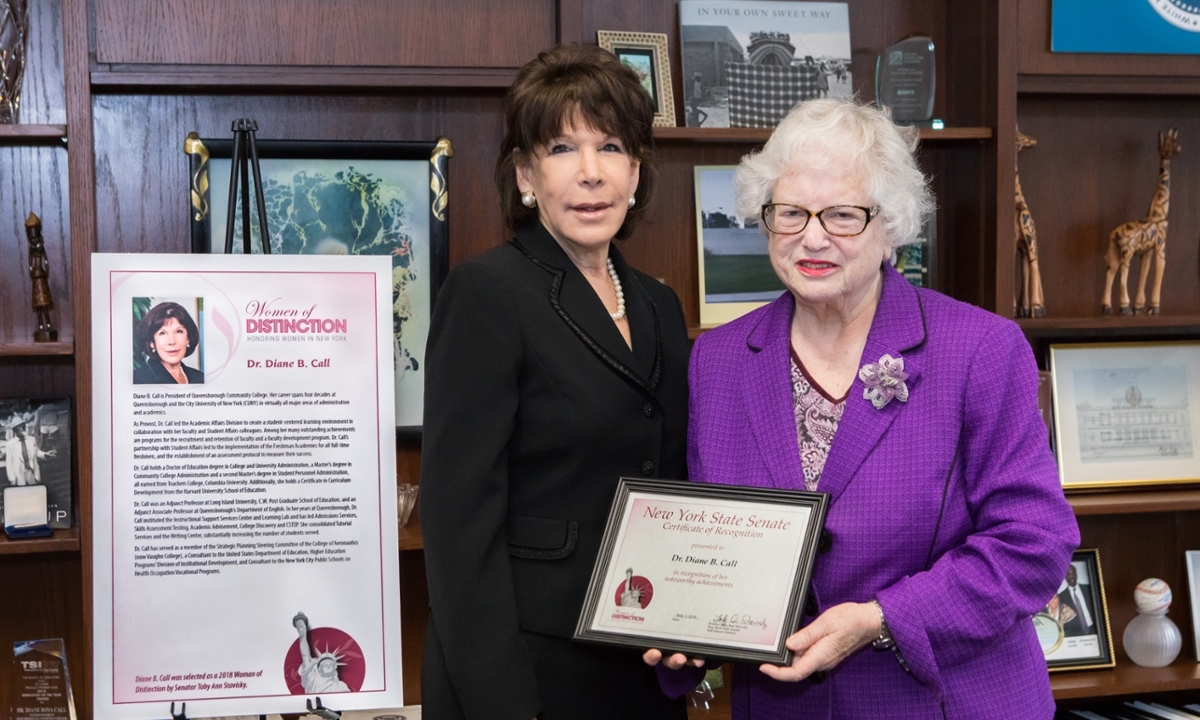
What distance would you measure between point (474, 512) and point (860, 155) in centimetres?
84

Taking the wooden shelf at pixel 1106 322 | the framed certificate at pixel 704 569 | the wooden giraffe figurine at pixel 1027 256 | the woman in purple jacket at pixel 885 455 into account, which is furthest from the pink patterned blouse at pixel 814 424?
the wooden giraffe figurine at pixel 1027 256

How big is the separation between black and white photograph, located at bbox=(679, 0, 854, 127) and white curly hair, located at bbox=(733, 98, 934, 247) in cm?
106

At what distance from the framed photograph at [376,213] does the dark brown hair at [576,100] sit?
852 mm

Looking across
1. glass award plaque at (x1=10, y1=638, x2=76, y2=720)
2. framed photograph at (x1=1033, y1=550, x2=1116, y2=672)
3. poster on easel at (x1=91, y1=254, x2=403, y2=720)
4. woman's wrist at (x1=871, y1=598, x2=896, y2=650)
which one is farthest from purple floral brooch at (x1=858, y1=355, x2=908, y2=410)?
glass award plaque at (x1=10, y1=638, x2=76, y2=720)

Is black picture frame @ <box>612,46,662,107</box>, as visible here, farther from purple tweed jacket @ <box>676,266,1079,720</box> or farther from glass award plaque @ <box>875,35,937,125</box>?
purple tweed jacket @ <box>676,266,1079,720</box>

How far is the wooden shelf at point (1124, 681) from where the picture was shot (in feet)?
9.29

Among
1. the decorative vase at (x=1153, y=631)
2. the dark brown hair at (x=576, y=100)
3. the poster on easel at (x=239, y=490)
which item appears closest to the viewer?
the dark brown hair at (x=576, y=100)

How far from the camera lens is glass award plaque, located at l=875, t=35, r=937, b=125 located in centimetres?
278

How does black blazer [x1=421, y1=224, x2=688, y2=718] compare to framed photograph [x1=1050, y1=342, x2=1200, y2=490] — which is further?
framed photograph [x1=1050, y1=342, x2=1200, y2=490]

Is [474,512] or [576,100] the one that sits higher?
[576,100]

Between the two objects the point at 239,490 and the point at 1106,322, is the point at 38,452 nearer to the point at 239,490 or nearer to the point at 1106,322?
the point at 239,490

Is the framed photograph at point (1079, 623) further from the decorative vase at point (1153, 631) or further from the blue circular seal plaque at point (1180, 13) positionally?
the blue circular seal plaque at point (1180, 13)

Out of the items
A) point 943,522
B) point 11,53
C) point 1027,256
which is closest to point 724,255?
point 1027,256

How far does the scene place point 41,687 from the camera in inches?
94.9
